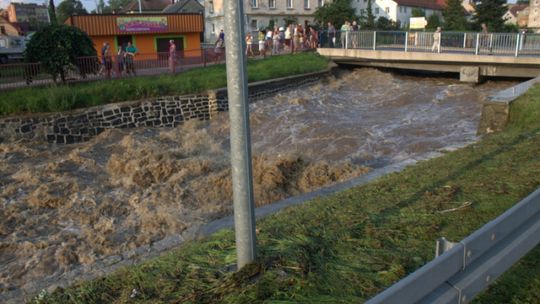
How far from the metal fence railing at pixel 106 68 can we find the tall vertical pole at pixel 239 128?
1650 centimetres

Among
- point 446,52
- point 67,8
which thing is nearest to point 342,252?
point 446,52

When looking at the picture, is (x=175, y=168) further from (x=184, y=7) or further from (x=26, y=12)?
(x=26, y=12)

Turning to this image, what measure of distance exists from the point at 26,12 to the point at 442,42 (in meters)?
109

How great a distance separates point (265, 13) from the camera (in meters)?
55.6

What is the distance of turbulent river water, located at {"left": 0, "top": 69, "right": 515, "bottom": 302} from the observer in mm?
8312

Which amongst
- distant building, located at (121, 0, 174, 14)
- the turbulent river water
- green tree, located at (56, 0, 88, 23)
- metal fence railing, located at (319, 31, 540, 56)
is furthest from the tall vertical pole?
green tree, located at (56, 0, 88, 23)

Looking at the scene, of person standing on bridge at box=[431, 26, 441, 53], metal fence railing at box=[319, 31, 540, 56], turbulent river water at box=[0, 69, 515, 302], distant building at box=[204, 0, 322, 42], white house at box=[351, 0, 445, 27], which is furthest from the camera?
white house at box=[351, 0, 445, 27]

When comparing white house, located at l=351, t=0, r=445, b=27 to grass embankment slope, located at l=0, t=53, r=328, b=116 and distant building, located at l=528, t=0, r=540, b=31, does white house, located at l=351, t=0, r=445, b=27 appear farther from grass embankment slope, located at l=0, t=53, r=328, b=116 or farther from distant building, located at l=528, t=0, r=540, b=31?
grass embankment slope, located at l=0, t=53, r=328, b=116

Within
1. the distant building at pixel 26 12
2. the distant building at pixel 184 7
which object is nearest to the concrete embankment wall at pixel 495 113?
the distant building at pixel 184 7

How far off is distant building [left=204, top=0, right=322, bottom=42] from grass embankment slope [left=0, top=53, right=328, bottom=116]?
31359 millimetres

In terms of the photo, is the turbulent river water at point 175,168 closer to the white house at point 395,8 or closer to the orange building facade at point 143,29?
the orange building facade at point 143,29

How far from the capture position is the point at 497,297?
350 cm

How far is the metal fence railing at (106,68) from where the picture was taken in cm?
1747

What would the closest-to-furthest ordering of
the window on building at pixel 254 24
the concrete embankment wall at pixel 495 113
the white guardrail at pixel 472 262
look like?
the white guardrail at pixel 472 262, the concrete embankment wall at pixel 495 113, the window on building at pixel 254 24
